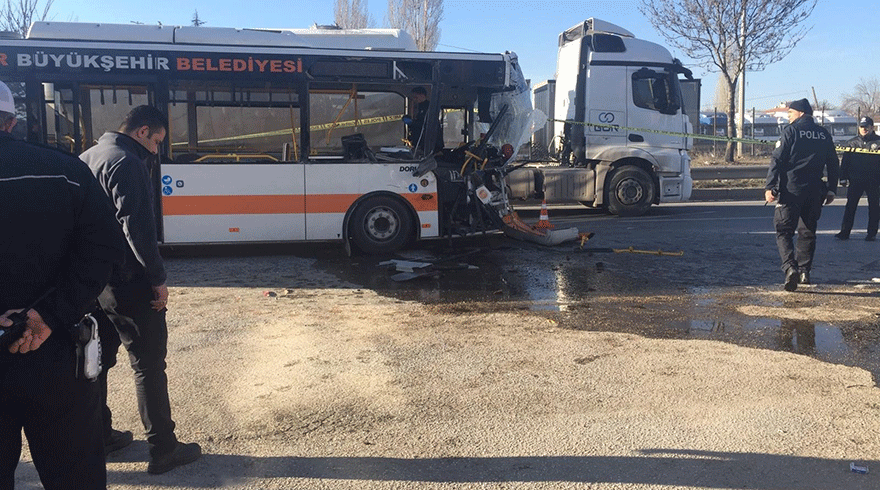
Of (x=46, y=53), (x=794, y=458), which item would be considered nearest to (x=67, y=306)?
(x=794, y=458)

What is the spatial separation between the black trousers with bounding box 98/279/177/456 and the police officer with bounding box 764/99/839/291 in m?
6.32

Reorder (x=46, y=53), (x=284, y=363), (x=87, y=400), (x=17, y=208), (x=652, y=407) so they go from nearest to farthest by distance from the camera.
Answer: (x=17, y=208), (x=87, y=400), (x=652, y=407), (x=284, y=363), (x=46, y=53)

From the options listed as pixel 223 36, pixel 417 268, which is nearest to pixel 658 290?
pixel 417 268

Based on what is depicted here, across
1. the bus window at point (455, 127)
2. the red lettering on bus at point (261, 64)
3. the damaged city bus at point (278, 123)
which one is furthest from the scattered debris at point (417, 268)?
the red lettering on bus at point (261, 64)

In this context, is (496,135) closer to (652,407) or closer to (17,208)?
(652,407)

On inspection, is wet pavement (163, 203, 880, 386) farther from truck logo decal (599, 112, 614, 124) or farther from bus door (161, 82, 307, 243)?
truck logo decal (599, 112, 614, 124)

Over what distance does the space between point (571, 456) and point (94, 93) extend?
857 cm

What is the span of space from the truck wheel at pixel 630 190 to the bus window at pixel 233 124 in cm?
738

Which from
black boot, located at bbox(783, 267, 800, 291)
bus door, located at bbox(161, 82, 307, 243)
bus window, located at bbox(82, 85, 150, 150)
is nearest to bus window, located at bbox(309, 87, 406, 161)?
bus door, located at bbox(161, 82, 307, 243)

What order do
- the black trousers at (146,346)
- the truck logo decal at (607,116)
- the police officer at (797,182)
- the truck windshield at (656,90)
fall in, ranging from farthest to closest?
1. the truck logo decal at (607,116)
2. the truck windshield at (656,90)
3. the police officer at (797,182)
4. the black trousers at (146,346)

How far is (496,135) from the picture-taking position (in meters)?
11.8

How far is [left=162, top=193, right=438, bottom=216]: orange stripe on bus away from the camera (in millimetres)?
10000

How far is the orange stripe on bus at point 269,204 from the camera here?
32.8ft

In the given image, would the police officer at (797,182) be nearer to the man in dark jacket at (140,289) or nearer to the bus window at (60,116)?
the man in dark jacket at (140,289)
